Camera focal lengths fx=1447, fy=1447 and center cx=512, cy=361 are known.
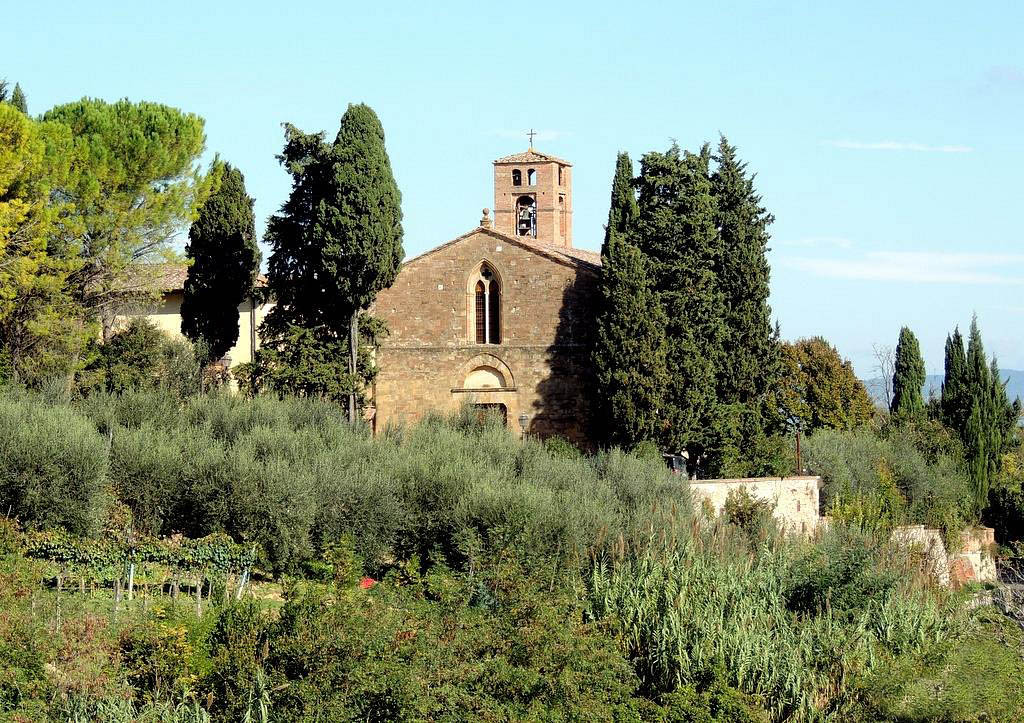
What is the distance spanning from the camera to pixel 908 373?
52906 mm

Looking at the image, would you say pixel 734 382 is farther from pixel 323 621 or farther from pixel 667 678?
pixel 323 621

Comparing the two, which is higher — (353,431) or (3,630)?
(353,431)

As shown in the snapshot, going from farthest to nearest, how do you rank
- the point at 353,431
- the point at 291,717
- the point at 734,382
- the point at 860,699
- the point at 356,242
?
the point at 734,382 < the point at 356,242 < the point at 353,431 < the point at 860,699 < the point at 291,717

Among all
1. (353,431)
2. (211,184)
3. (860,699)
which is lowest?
(860,699)

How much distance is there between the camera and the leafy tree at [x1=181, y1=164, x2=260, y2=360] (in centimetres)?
3338

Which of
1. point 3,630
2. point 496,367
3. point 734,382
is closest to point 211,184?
point 496,367

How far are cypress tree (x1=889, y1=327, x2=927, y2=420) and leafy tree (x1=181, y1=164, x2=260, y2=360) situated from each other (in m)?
26.9

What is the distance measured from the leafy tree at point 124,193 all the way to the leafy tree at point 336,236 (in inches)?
97.5

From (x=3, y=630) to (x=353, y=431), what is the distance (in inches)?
484

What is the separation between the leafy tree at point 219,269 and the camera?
3338cm

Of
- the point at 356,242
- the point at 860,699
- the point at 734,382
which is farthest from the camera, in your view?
the point at 734,382

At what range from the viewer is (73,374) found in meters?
28.4

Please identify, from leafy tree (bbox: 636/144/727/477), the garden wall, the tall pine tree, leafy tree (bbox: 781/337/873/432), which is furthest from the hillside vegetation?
leafy tree (bbox: 781/337/873/432)

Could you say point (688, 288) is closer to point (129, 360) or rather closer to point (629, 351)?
point (629, 351)
